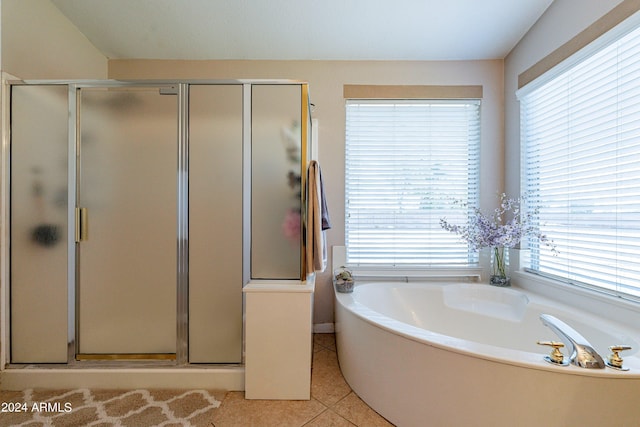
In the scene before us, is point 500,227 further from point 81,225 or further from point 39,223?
point 39,223

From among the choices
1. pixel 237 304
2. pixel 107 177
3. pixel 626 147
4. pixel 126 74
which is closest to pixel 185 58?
pixel 126 74

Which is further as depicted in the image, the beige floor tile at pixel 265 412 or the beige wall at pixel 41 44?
the beige wall at pixel 41 44

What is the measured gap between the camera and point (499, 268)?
7.11 ft

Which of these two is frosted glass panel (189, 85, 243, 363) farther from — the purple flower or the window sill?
the window sill

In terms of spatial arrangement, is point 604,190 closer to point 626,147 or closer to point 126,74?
point 626,147

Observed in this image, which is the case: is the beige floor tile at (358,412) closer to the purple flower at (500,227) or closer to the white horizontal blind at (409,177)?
the white horizontal blind at (409,177)

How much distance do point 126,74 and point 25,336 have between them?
84.7 inches

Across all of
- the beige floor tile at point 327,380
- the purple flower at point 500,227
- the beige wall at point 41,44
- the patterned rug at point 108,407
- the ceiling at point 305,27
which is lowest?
the patterned rug at point 108,407

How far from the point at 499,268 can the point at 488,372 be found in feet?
4.69

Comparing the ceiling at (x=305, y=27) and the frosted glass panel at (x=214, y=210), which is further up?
the ceiling at (x=305, y=27)

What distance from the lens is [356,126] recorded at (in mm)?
2342

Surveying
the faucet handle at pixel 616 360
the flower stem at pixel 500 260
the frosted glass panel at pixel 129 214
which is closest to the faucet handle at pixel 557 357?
the faucet handle at pixel 616 360

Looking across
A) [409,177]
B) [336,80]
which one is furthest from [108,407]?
[336,80]

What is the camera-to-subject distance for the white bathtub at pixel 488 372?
92 centimetres
